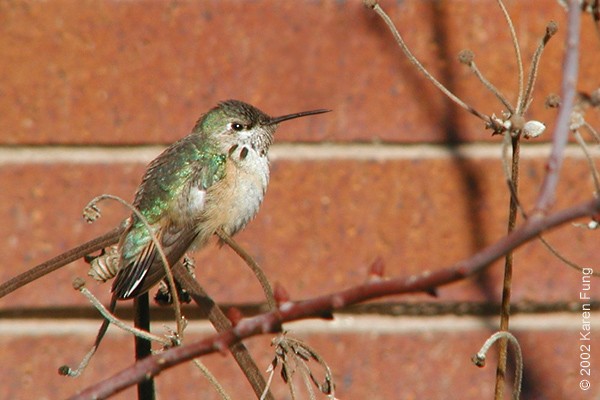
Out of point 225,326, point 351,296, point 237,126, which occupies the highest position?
point 237,126

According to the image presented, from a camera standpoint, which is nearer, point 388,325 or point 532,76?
point 532,76

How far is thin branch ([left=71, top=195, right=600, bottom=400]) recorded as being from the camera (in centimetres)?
27

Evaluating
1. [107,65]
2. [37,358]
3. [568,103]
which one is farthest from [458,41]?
[568,103]

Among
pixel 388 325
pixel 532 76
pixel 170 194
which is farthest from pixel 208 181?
pixel 532 76

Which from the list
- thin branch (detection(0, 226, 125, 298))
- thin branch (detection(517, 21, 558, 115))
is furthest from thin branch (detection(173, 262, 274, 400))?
thin branch (detection(517, 21, 558, 115))

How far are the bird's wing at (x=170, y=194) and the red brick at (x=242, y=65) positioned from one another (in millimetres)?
73

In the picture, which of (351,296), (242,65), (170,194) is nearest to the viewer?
(351,296)

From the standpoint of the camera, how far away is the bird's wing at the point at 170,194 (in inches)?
41.4

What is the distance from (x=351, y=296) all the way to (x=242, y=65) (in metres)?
1.01

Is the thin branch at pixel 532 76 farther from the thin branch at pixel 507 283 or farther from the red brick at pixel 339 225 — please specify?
the red brick at pixel 339 225

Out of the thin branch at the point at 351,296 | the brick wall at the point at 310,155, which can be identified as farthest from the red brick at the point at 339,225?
the thin branch at the point at 351,296

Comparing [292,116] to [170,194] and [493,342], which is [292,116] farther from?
[493,342]

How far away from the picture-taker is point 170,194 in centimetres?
117

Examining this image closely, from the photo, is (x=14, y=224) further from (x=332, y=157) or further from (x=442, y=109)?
(x=442, y=109)
